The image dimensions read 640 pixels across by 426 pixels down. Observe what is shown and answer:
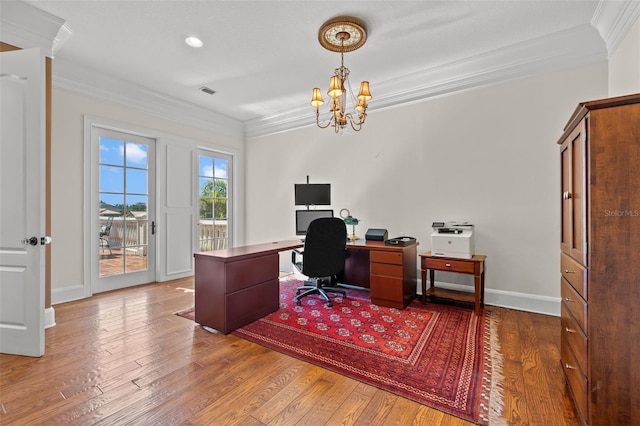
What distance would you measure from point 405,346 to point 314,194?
257 centimetres

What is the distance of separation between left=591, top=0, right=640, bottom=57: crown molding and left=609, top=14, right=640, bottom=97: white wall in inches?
2.0

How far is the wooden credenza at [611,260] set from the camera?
1.28 meters

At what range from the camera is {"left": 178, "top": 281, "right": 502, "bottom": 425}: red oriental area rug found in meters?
1.78

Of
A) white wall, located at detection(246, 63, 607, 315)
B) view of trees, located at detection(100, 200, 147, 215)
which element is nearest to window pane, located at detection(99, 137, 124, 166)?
view of trees, located at detection(100, 200, 147, 215)

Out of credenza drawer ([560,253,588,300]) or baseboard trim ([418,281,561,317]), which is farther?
baseboard trim ([418,281,561,317])

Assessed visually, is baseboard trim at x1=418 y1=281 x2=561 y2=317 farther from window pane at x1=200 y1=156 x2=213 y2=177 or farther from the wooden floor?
window pane at x1=200 y1=156 x2=213 y2=177

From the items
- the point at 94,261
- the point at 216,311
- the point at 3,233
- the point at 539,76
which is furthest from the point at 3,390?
the point at 539,76

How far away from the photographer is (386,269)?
330 cm

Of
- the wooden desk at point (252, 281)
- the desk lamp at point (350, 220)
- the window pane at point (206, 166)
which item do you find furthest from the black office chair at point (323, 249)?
the window pane at point (206, 166)

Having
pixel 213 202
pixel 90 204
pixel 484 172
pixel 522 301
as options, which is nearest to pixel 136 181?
pixel 90 204

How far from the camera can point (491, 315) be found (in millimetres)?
3074

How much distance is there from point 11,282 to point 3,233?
38cm

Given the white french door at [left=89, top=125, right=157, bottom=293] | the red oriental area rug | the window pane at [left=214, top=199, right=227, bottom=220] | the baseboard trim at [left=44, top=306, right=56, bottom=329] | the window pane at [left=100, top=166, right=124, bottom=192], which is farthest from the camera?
the window pane at [left=214, top=199, right=227, bottom=220]

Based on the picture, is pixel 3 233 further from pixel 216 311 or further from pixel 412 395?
pixel 412 395
